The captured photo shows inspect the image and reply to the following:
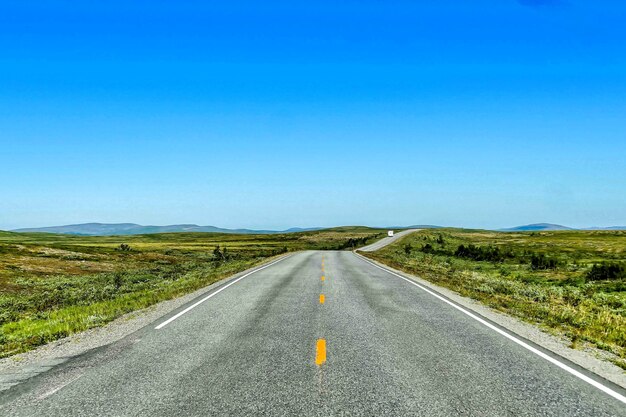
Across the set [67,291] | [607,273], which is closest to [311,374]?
[67,291]

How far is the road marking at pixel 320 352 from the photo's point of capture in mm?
7316

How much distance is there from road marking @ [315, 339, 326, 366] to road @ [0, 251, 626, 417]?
37mm

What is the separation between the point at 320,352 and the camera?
7879 mm

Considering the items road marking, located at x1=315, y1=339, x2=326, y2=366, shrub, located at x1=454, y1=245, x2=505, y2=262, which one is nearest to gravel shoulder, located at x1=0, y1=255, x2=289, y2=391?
road marking, located at x1=315, y1=339, x2=326, y2=366

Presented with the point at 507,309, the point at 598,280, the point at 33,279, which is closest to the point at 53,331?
the point at 507,309

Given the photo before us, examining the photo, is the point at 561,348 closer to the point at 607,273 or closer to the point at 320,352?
the point at 320,352

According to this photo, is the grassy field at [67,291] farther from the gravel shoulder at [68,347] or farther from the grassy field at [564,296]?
the grassy field at [564,296]

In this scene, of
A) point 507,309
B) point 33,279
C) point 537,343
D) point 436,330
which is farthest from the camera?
point 33,279

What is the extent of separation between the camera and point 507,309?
13.4 metres

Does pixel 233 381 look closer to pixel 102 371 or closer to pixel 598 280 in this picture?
pixel 102 371

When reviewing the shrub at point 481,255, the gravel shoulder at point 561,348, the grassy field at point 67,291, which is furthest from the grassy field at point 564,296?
the grassy field at point 67,291

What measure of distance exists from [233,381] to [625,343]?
917 cm

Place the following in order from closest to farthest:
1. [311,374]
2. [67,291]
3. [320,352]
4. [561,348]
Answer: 1. [311,374]
2. [320,352]
3. [561,348]
4. [67,291]

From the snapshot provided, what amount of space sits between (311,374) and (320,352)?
49.0 inches
